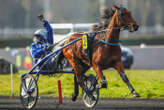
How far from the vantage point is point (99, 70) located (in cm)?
906

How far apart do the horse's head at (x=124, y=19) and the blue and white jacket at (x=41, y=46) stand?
67.0 inches

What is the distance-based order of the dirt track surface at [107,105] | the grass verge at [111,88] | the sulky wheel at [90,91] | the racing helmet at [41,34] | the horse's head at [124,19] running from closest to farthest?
the sulky wheel at [90,91]
the dirt track surface at [107,105]
the horse's head at [124,19]
the racing helmet at [41,34]
the grass verge at [111,88]

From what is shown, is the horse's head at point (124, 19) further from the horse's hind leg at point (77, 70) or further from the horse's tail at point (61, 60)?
the horse's tail at point (61, 60)

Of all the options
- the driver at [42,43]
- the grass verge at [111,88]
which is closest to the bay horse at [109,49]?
the driver at [42,43]

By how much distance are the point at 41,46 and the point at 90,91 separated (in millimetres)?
1776

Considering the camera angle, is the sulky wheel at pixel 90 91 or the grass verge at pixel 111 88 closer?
the sulky wheel at pixel 90 91

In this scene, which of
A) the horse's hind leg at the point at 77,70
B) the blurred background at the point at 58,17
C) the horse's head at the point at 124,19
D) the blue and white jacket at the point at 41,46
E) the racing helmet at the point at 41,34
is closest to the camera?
Answer: the horse's head at the point at 124,19

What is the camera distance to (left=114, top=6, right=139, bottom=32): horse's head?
900 centimetres

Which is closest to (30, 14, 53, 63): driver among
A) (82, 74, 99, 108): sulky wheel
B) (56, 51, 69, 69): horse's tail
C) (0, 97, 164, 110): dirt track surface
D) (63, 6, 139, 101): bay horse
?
→ (56, 51, 69, 69): horse's tail

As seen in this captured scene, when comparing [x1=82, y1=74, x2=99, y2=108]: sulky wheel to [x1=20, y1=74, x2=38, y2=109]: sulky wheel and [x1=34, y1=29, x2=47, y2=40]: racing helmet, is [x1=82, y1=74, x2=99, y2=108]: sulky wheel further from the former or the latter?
[x1=34, y1=29, x2=47, y2=40]: racing helmet

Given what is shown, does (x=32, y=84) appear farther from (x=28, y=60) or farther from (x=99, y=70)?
(x=28, y=60)

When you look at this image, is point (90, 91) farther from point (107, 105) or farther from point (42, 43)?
point (42, 43)

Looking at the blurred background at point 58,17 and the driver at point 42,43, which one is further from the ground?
the blurred background at point 58,17

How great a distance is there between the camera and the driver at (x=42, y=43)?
9695 millimetres
